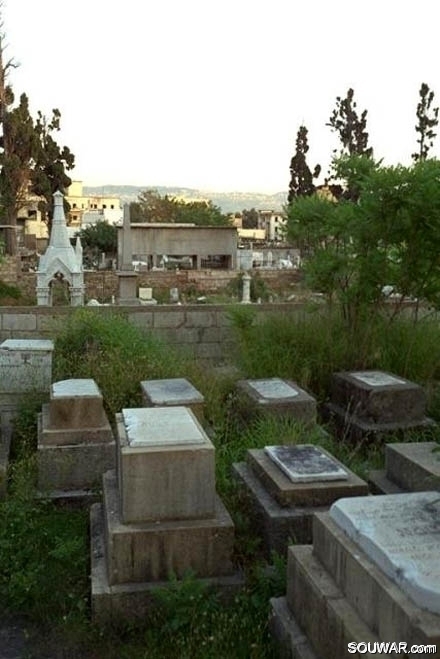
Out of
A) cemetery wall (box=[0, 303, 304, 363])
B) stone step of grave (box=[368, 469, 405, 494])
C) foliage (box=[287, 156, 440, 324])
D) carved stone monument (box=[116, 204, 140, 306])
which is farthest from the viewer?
carved stone monument (box=[116, 204, 140, 306])

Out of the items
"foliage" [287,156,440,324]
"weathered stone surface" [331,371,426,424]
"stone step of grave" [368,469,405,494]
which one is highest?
"foliage" [287,156,440,324]

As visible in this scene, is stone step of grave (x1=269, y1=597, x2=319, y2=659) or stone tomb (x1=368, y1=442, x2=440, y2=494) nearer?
stone step of grave (x1=269, y1=597, x2=319, y2=659)

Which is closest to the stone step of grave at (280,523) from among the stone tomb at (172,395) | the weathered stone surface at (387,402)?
the stone tomb at (172,395)

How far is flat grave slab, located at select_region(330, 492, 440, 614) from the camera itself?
2.55 metres

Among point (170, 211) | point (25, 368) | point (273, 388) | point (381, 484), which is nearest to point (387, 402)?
point (273, 388)

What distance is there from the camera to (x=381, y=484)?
16.2ft

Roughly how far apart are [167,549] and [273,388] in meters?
3.00

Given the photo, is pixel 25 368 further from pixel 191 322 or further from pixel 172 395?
pixel 191 322

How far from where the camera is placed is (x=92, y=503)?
5.35 m

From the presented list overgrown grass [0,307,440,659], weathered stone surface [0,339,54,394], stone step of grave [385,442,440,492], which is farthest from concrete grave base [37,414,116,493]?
stone step of grave [385,442,440,492]

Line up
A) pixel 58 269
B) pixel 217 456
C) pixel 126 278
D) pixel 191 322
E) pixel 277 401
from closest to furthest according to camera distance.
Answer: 1. pixel 217 456
2. pixel 277 401
3. pixel 191 322
4. pixel 58 269
5. pixel 126 278

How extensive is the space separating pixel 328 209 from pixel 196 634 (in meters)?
6.16

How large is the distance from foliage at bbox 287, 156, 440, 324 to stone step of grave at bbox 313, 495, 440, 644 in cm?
459

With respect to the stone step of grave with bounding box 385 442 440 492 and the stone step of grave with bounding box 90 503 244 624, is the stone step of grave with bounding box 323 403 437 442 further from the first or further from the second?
the stone step of grave with bounding box 90 503 244 624
